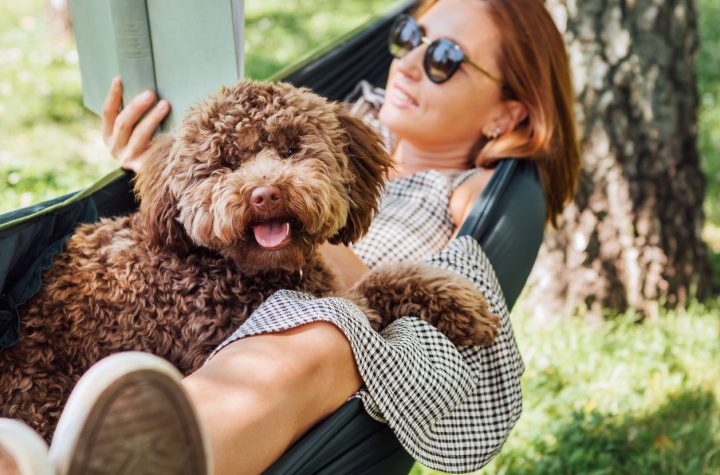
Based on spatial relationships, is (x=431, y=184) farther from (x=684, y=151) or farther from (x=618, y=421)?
(x=684, y=151)

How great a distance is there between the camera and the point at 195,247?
213 cm

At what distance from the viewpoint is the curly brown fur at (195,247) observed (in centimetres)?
193

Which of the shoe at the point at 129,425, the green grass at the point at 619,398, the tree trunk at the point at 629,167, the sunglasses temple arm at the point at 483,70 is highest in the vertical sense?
the sunglasses temple arm at the point at 483,70

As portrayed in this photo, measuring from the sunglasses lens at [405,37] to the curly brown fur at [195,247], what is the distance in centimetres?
121

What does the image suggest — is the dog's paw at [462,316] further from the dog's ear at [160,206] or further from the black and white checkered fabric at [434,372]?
the dog's ear at [160,206]

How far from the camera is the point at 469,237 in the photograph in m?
2.50

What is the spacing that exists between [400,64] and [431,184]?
0.52m

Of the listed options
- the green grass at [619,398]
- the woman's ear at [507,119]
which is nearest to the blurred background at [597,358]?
the green grass at [619,398]

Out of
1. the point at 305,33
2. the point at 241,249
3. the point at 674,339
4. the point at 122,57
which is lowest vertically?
the point at 674,339

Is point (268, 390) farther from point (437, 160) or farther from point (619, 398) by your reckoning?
point (619, 398)

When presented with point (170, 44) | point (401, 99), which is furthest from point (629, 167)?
point (170, 44)

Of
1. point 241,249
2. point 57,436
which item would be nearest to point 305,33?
point 241,249

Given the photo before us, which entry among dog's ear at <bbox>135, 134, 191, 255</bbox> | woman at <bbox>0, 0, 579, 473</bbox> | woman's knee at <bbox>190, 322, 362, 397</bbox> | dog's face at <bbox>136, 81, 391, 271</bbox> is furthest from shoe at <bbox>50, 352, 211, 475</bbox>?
dog's ear at <bbox>135, 134, 191, 255</bbox>

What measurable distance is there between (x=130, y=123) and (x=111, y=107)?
0.09 metres
